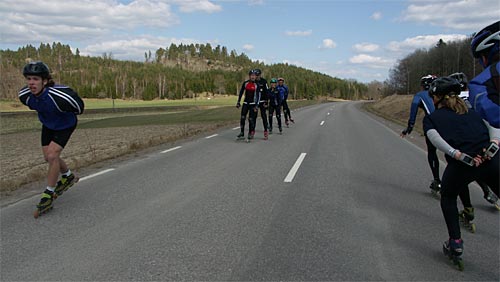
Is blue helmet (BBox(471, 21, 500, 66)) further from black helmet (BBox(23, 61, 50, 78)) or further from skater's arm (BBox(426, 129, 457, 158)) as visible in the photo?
black helmet (BBox(23, 61, 50, 78))

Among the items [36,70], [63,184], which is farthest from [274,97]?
[36,70]

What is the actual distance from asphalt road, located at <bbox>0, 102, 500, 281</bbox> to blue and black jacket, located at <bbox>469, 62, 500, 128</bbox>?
145 cm

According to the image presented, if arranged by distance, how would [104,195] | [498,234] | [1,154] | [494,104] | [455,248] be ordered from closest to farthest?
[494,104] < [455,248] < [498,234] < [104,195] < [1,154]

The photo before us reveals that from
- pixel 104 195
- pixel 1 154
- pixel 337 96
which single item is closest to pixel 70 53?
pixel 337 96

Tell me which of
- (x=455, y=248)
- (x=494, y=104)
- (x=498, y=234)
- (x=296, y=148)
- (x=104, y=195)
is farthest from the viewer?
(x=296, y=148)

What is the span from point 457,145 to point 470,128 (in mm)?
183

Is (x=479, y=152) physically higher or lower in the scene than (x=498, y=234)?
higher

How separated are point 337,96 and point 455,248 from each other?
177 m

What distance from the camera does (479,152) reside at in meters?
3.45

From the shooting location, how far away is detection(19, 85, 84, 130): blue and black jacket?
516 centimetres

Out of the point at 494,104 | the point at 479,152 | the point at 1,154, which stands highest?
the point at 494,104

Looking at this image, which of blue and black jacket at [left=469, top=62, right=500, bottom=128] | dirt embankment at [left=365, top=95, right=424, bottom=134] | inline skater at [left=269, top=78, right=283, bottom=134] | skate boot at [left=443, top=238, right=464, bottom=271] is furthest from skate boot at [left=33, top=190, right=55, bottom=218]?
dirt embankment at [left=365, top=95, right=424, bottom=134]

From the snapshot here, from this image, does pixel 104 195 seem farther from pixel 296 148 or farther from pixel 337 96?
pixel 337 96

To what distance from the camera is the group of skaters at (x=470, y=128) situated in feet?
10.3
